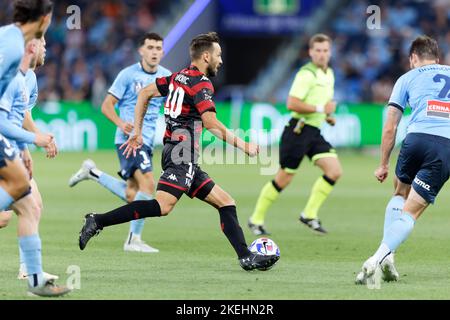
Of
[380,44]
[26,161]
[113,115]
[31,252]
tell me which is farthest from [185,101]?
[380,44]

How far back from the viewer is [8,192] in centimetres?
812

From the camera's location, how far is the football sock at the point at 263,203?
1444 centimetres

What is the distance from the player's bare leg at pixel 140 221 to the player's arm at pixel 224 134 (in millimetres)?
2634

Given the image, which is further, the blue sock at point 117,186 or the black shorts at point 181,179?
the blue sock at point 117,186

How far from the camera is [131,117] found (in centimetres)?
1305

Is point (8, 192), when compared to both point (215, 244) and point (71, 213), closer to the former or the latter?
point (215, 244)

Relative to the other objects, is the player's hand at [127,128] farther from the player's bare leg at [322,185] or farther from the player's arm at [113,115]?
the player's bare leg at [322,185]

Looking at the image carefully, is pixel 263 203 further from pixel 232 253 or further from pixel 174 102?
pixel 174 102

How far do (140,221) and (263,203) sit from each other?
2677 millimetres

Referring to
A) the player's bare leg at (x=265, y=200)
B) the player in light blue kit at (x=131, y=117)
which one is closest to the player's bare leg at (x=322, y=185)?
the player's bare leg at (x=265, y=200)

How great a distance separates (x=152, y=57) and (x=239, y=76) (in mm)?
24193

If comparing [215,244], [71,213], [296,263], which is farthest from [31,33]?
[71,213]

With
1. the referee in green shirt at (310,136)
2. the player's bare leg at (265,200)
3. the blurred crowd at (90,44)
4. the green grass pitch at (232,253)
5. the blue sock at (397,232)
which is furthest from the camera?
the blurred crowd at (90,44)

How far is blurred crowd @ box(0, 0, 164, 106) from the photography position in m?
33.1
